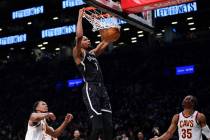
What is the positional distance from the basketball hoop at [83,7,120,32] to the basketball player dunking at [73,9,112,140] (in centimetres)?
69

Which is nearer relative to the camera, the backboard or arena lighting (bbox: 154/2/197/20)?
the backboard

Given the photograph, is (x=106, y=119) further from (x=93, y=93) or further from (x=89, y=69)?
(x=89, y=69)

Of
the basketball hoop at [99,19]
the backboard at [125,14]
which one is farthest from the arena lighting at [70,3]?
the basketball hoop at [99,19]

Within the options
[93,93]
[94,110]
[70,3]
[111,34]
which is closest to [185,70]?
[70,3]

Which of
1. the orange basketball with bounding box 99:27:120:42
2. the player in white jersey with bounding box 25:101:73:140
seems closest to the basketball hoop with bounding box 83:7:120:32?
the orange basketball with bounding box 99:27:120:42

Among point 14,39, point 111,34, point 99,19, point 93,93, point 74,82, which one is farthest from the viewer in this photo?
point 74,82

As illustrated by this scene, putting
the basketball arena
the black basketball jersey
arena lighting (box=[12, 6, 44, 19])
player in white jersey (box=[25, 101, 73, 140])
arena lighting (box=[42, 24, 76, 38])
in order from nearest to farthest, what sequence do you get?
the black basketball jersey, player in white jersey (box=[25, 101, 73, 140]), the basketball arena, arena lighting (box=[42, 24, 76, 38]), arena lighting (box=[12, 6, 44, 19])

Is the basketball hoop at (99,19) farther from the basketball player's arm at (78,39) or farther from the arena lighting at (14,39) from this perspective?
the arena lighting at (14,39)

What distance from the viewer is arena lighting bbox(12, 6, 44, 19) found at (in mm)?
26656

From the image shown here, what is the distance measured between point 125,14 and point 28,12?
18652mm

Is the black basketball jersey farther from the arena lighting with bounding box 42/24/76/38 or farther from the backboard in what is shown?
the arena lighting with bounding box 42/24/76/38

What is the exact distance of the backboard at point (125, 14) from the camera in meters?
8.44

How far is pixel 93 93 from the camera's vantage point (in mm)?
6773

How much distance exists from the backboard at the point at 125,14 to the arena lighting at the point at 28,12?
57.5ft
